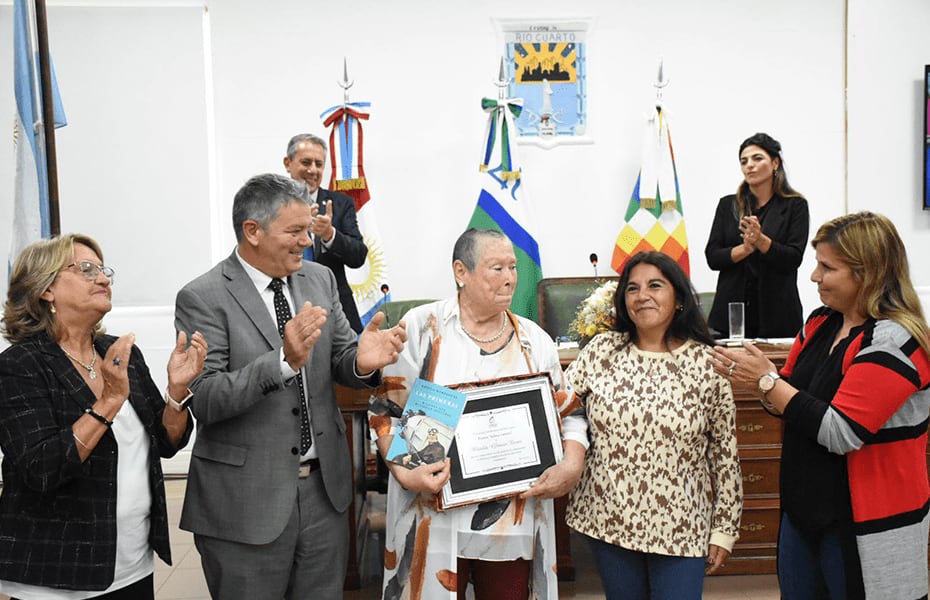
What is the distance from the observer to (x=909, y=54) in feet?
18.1

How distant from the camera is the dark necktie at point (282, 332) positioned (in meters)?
2.07

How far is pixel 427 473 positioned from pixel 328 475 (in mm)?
298

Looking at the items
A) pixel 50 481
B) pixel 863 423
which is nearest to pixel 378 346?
pixel 50 481

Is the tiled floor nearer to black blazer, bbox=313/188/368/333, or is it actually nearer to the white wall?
black blazer, bbox=313/188/368/333

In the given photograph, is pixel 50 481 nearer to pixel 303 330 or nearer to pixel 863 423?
pixel 303 330

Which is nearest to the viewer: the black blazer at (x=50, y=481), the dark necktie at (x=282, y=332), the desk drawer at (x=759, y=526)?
the black blazer at (x=50, y=481)

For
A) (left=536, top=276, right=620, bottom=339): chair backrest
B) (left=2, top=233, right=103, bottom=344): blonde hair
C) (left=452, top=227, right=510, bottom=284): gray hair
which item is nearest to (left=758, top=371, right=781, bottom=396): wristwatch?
(left=452, top=227, right=510, bottom=284): gray hair

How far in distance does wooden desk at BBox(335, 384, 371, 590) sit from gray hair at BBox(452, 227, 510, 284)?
1205mm

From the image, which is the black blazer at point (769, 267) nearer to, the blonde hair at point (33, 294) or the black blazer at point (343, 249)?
the black blazer at point (343, 249)

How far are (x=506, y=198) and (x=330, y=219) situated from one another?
5.31ft

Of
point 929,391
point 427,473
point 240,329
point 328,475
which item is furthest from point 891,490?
point 240,329

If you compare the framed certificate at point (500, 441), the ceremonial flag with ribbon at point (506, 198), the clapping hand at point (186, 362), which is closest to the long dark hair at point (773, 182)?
the ceremonial flag with ribbon at point (506, 198)

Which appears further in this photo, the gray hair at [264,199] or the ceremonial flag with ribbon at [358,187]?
the ceremonial flag with ribbon at [358,187]

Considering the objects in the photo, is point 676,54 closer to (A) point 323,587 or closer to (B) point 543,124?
(B) point 543,124
